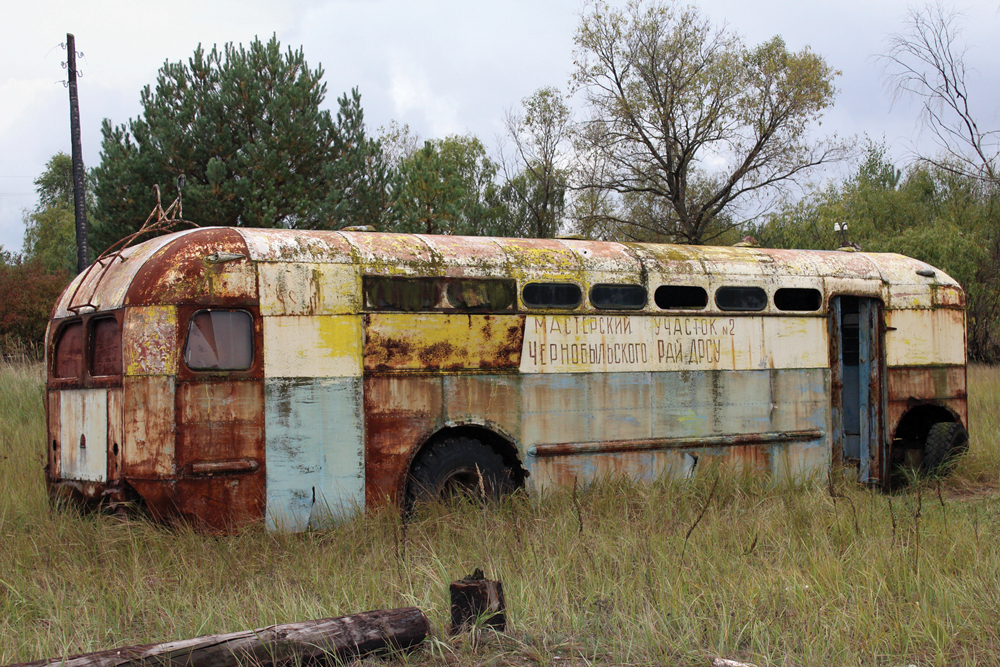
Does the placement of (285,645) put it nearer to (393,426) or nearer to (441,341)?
(393,426)

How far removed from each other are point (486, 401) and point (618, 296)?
163cm

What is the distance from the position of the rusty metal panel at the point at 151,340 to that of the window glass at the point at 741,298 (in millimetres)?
4933

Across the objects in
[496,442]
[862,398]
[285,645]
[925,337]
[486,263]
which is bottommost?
[285,645]

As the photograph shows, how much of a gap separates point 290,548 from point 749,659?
334 centimetres

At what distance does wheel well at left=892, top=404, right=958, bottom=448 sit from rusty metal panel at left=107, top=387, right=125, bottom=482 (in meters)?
7.86

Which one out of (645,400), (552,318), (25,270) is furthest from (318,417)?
(25,270)

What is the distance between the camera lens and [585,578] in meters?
5.12

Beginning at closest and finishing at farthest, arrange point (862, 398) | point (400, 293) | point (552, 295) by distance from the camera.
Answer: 1. point (400, 293)
2. point (552, 295)
3. point (862, 398)

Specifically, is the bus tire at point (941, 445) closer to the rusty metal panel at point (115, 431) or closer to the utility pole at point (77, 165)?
the rusty metal panel at point (115, 431)

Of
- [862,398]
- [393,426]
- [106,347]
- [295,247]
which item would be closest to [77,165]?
[106,347]

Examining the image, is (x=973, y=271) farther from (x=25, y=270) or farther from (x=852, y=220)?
(x=25, y=270)

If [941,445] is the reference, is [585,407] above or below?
above

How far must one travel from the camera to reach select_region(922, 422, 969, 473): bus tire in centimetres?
938

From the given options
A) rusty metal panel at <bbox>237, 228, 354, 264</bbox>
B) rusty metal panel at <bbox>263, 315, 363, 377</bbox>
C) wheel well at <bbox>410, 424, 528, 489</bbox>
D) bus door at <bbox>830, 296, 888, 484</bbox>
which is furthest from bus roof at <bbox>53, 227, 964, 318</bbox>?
wheel well at <bbox>410, 424, 528, 489</bbox>
